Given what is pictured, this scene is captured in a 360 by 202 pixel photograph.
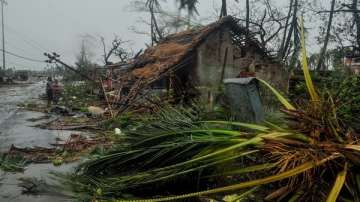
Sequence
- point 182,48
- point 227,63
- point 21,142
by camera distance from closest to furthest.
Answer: point 21,142 → point 182,48 → point 227,63

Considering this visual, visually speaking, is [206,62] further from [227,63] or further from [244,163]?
[244,163]

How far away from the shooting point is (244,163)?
3.55 metres

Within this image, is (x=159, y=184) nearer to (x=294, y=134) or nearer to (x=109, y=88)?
(x=294, y=134)

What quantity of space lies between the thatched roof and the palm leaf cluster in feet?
24.6

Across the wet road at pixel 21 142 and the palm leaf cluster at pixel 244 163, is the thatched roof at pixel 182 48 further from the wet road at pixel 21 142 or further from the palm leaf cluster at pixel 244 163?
the palm leaf cluster at pixel 244 163

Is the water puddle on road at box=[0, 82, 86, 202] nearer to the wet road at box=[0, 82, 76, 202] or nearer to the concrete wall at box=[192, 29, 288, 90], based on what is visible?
the wet road at box=[0, 82, 76, 202]

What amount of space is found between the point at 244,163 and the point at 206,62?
9.31 m

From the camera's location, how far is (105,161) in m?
3.97

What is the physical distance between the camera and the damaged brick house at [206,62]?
11.4 m

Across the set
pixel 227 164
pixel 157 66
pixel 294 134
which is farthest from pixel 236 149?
pixel 157 66

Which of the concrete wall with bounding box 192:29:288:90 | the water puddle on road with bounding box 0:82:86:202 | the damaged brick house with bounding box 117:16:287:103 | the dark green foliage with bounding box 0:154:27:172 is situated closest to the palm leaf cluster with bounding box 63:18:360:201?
the water puddle on road with bounding box 0:82:86:202

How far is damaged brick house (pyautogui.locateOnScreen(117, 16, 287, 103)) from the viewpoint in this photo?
11445 millimetres

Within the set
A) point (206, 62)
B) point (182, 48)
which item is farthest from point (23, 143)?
point (206, 62)

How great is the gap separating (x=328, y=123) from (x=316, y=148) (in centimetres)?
34
